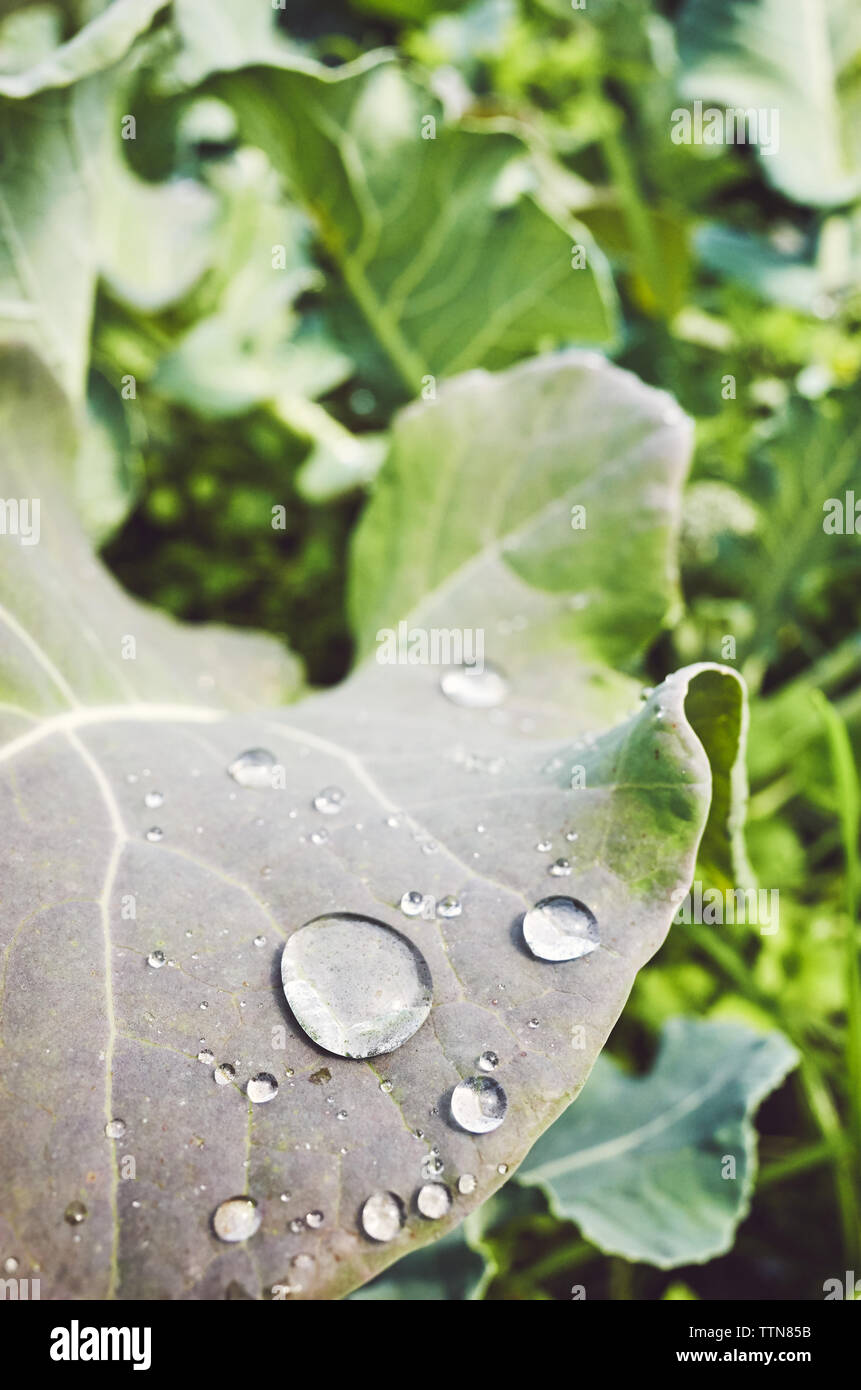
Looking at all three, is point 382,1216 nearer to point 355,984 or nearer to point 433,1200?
point 433,1200

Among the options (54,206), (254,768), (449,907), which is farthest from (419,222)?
(449,907)

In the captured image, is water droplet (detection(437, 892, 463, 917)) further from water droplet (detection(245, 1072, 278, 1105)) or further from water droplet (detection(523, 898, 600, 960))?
water droplet (detection(245, 1072, 278, 1105))

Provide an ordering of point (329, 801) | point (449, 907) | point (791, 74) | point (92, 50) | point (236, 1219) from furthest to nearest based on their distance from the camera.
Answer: point (791, 74) < point (92, 50) < point (329, 801) < point (449, 907) < point (236, 1219)

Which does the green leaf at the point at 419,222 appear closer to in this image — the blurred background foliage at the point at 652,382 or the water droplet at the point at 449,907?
the blurred background foliage at the point at 652,382

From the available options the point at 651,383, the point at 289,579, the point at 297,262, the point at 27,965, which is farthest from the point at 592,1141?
the point at 297,262

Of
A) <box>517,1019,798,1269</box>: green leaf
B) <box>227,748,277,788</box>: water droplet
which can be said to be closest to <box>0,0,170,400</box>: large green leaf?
<box>227,748,277,788</box>: water droplet

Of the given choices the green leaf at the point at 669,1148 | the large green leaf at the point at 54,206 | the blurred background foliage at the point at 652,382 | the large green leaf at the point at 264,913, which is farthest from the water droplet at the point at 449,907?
the large green leaf at the point at 54,206
